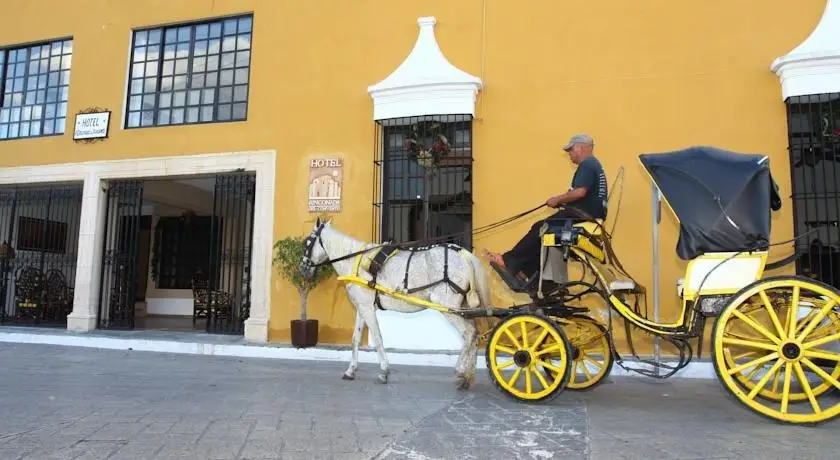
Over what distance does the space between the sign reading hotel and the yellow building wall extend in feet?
0.48

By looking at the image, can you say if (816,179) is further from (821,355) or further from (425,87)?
(425,87)

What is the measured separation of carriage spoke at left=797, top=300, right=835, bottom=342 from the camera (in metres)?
3.99

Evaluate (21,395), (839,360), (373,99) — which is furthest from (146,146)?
(839,360)

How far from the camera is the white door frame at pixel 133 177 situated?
9.20 meters

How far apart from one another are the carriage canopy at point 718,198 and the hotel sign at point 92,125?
9.79 meters

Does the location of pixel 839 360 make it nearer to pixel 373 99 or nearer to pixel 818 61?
pixel 818 61

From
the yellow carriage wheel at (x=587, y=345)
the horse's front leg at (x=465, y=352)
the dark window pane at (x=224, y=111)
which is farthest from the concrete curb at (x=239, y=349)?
the dark window pane at (x=224, y=111)

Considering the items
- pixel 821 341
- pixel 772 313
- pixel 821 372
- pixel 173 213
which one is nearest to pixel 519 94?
pixel 772 313

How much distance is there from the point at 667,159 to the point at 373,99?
16.7ft

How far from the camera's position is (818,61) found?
7023 millimetres

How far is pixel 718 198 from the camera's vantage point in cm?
446

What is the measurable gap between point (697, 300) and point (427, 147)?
191 inches

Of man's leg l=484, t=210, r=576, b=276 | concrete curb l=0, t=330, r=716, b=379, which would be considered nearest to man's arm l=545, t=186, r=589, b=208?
man's leg l=484, t=210, r=576, b=276

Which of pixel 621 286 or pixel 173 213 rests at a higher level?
pixel 173 213
